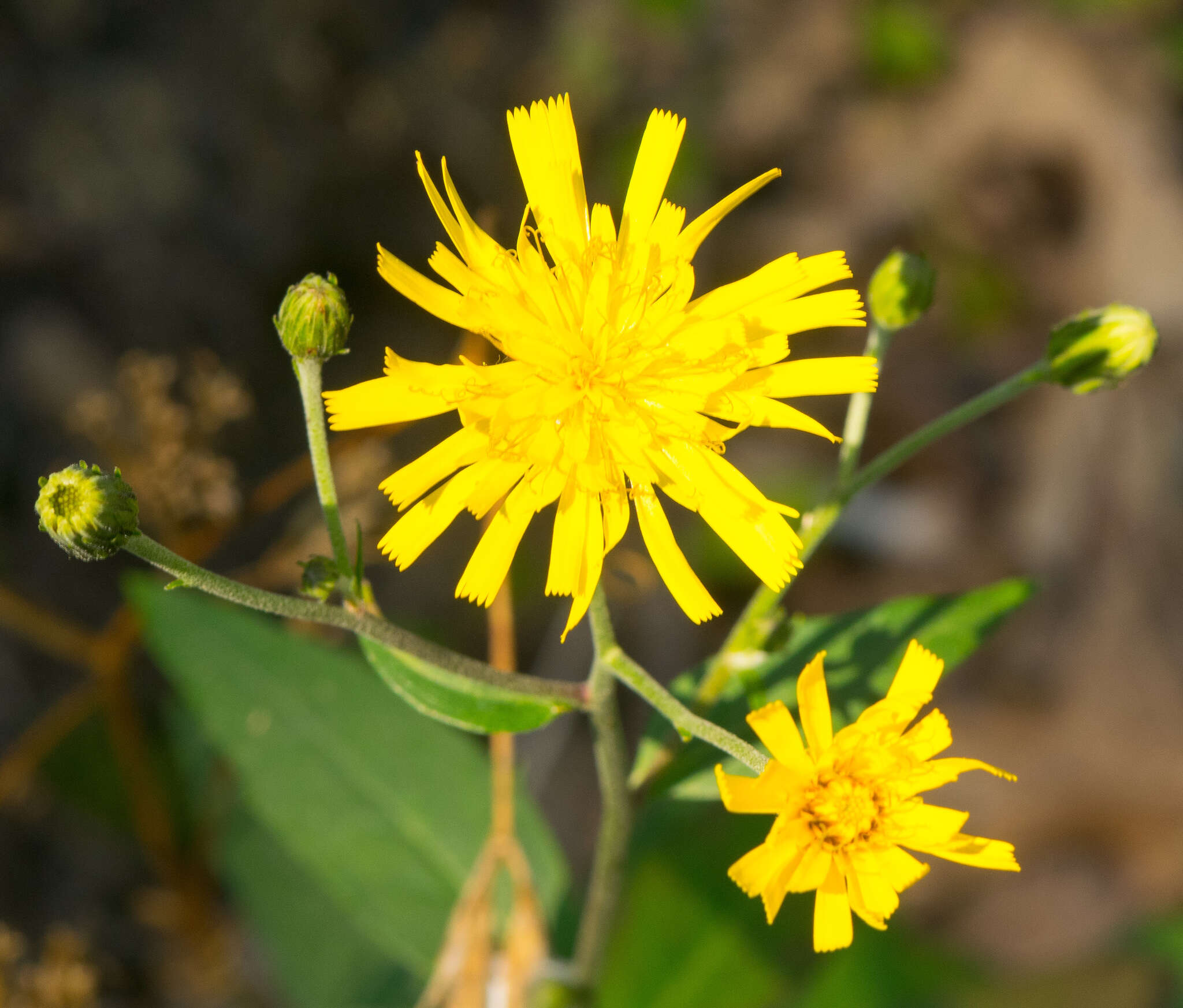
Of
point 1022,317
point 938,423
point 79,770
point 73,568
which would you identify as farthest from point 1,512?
point 1022,317

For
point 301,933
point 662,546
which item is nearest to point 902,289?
point 662,546

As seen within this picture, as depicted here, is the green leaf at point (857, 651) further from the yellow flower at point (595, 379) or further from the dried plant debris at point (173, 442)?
the dried plant debris at point (173, 442)

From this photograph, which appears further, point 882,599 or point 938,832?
point 882,599

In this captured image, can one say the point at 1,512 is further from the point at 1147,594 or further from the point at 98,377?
the point at 1147,594

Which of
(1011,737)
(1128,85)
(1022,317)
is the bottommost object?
(1011,737)

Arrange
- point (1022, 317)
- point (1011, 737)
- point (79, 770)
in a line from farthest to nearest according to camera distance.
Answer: point (1022, 317)
point (1011, 737)
point (79, 770)

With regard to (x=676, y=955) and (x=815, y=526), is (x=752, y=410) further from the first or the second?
(x=676, y=955)

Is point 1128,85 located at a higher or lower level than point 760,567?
higher
